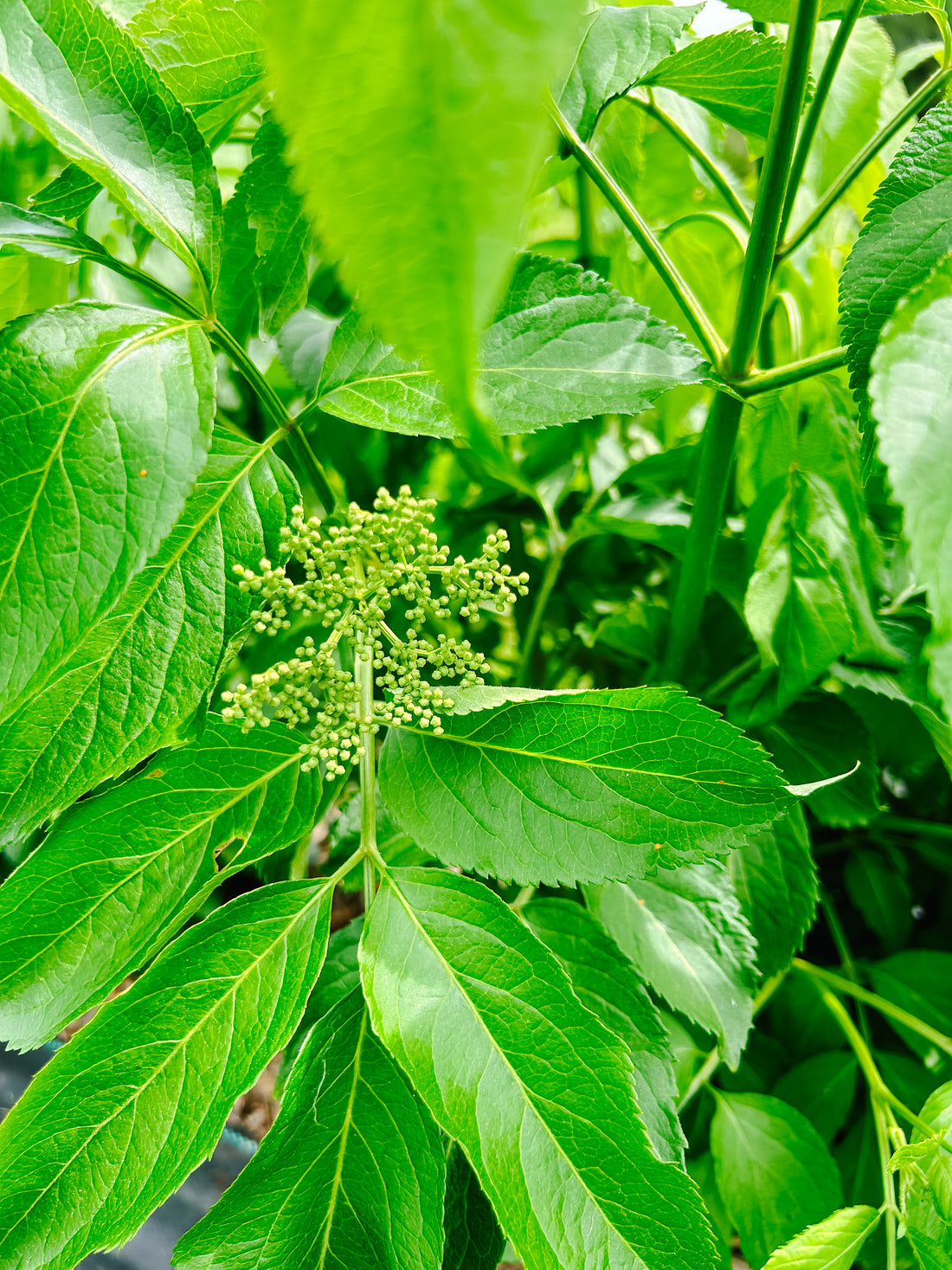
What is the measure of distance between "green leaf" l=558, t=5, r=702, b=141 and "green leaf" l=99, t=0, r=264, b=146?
0.14 m

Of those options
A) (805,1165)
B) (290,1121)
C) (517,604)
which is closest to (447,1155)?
(290,1121)

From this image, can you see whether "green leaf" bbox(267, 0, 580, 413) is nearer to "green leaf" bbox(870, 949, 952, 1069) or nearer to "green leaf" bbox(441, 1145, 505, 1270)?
"green leaf" bbox(441, 1145, 505, 1270)

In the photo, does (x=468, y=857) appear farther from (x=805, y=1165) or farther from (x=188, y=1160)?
(x=805, y=1165)

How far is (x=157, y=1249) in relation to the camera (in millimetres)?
569

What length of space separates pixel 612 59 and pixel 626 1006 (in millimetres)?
448

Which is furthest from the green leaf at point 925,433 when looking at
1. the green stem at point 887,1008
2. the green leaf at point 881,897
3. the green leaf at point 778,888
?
the green leaf at point 881,897

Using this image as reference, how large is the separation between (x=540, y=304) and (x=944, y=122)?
0.15 metres

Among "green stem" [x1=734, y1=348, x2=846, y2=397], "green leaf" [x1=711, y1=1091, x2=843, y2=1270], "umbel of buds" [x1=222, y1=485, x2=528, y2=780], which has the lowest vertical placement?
"green leaf" [x1=711, y1=1091, x2=843, y2=1270]

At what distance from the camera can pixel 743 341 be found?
0.36 metres

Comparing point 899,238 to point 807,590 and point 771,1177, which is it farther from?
point 771,1177

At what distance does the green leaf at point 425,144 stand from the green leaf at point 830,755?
441 millimetres

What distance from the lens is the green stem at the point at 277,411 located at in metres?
0.35

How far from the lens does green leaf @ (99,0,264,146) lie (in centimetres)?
36

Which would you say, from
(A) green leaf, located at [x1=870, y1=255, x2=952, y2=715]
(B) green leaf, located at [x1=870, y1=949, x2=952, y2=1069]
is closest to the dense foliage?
(A) green leaf, located at [x1=870, y1=255, x2=952, y2=715]
